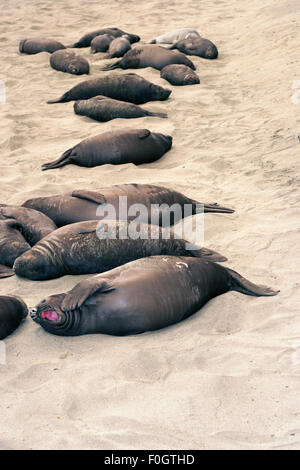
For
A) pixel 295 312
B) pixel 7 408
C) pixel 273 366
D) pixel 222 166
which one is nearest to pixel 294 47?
pixel 222 166

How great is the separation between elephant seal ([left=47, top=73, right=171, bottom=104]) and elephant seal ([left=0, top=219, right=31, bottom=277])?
3575 millimetres

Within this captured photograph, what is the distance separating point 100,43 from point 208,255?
6.85 metres

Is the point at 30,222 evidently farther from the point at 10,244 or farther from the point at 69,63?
the point at 69,63

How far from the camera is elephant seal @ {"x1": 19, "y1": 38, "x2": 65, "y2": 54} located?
9836mm

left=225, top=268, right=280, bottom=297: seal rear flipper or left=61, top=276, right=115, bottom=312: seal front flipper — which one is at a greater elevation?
left=61, top=276, right=115, bottom=312: seal front flipper

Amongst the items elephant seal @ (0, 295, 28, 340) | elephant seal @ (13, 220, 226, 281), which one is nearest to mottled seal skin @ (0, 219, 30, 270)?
elephant seal @ (13, 220, 226, 281)

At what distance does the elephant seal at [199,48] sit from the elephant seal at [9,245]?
19.6 feet

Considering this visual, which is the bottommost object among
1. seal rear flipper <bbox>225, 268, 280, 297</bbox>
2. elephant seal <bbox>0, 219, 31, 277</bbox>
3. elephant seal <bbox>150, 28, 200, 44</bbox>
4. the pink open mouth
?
elephant seal <bbox>150, 28, 200, 44</bbox>

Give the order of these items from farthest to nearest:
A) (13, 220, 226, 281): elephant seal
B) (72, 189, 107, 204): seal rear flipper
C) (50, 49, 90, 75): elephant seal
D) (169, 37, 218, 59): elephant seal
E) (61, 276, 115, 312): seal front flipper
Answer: (169, 37, 218, 59): elephant seal, (50, 49, 90, 75): elephant seal, (72, 189, 107, 204): seal rear flipper, (13, 220, 226, 281): elephant seal, (61, 276, 115, 312): seal front flipper

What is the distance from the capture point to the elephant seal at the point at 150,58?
28.8ft

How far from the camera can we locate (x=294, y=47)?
8.41 metres

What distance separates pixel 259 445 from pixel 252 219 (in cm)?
244

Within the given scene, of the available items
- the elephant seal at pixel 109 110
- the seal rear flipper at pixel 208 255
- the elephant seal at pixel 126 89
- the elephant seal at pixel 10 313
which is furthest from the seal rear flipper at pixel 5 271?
the elephant seal at pixel 126 89

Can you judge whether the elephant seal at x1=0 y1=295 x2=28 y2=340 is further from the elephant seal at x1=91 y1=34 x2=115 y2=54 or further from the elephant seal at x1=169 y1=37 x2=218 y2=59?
the elephant seal at x1=91 y1=34 x2=115 y2=54
